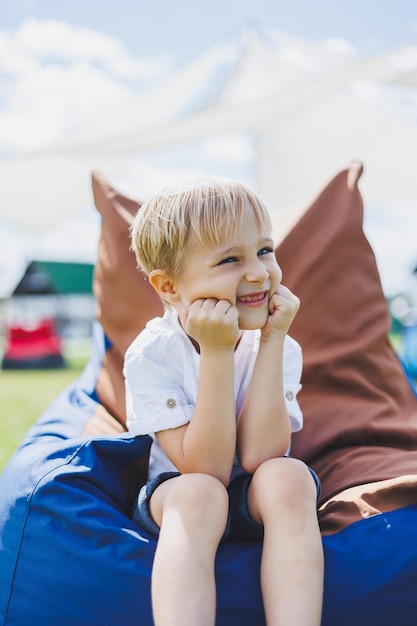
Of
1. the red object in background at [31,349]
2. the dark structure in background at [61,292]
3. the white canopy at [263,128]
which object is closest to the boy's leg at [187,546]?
the white canopy at [263,128]

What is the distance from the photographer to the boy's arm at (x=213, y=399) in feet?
3.83

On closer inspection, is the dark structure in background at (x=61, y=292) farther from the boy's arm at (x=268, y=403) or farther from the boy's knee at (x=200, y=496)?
the boy's knee at (x=200, y=496)

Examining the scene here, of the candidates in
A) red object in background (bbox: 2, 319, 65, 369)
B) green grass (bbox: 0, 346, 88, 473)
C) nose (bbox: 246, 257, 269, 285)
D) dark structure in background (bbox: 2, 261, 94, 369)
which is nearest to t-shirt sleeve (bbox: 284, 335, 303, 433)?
nose (bbox: 246, 257, 269, 285)

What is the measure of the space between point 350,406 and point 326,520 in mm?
491

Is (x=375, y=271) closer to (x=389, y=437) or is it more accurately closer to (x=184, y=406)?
(x=389, y=437)

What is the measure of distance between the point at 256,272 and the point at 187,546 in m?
0.48

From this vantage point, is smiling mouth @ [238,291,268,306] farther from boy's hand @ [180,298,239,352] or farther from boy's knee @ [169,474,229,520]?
boy's knee @ [169,474,229,520]

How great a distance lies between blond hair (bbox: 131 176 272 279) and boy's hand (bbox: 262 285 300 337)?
13cm

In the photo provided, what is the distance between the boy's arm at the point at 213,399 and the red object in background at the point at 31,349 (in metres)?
5.17

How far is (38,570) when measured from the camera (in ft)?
3.74

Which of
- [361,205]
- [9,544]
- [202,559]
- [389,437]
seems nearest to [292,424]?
[389,437]

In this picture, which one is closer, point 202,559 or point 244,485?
point 202,559

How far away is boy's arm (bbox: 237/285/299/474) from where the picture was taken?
1213mm

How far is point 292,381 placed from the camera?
138cm
